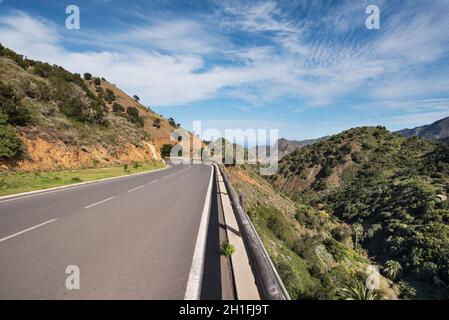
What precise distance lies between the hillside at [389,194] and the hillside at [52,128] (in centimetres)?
3168

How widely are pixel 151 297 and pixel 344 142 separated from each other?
120 meters

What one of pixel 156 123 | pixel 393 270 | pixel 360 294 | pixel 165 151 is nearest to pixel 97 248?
pixel 360 294

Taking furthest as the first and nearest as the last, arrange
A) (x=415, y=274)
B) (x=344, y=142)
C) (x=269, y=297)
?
(x=344, y=142)
(x=415, y=274)
(x=269, y=297)

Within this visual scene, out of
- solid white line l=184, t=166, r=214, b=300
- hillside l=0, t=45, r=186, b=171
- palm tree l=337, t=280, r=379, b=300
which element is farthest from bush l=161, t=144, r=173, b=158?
palm tree l=337, t=280, r=379, b=300

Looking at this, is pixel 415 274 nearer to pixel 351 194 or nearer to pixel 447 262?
pixel 447 262

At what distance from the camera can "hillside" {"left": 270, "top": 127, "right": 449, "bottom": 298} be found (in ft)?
102

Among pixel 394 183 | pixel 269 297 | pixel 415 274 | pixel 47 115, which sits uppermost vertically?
pixel 47 115

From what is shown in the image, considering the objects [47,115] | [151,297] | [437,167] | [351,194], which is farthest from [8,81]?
[437,167]

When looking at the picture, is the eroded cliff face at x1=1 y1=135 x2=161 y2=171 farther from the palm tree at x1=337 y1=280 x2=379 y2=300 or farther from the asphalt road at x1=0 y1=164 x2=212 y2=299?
the palm tree at x1=337 y1=280 x2=379 y2=300

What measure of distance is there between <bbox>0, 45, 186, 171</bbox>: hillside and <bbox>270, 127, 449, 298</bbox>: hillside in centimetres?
3168

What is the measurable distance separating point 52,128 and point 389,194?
59430 mm

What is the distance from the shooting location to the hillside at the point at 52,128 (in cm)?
2128

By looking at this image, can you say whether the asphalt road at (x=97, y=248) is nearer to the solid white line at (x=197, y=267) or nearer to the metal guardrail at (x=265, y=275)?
the solid white line at (x=197, y=267)

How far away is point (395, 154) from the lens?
91.1 metres
